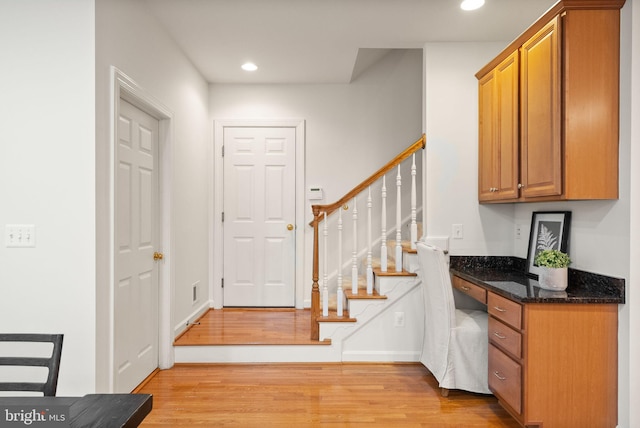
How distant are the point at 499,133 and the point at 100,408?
2941 mm

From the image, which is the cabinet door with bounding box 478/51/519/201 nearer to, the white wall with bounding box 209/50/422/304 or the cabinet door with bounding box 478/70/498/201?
the cabinet door with bounding box 478/70/498/201

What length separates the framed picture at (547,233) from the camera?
2.57 m

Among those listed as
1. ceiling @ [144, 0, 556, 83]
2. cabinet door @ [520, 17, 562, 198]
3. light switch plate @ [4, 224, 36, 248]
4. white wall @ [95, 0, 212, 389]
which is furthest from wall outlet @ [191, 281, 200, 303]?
cabinet door @ [520, 17, 562, 198]

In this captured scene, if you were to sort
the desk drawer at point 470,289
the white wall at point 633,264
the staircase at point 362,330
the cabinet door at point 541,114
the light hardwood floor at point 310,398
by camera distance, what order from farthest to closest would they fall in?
1. the staircase at point 362,330
2. the desk drawer at point 470,289
3. the light hardwood floor at point 310,398
4. the cabinet door at point 541,114
5. the white wall at point 633,264

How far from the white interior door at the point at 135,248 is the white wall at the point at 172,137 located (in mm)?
163

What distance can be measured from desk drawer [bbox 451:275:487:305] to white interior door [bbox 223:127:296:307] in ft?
6.53

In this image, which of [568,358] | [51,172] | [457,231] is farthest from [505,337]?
[51,172]

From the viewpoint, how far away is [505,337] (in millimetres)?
2391

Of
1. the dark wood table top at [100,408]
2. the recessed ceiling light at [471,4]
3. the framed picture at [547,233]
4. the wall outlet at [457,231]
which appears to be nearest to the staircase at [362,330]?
the wall outlet at [457,231]

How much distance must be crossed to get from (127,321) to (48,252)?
2.52 feet

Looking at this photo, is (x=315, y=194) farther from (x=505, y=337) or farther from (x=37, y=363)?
(x=37, y=363)

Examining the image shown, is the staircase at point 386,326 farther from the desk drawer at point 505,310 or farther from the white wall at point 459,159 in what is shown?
the desk drawer at point 505,310

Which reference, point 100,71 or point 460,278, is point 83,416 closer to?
point 100,71

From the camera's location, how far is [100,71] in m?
2.25
